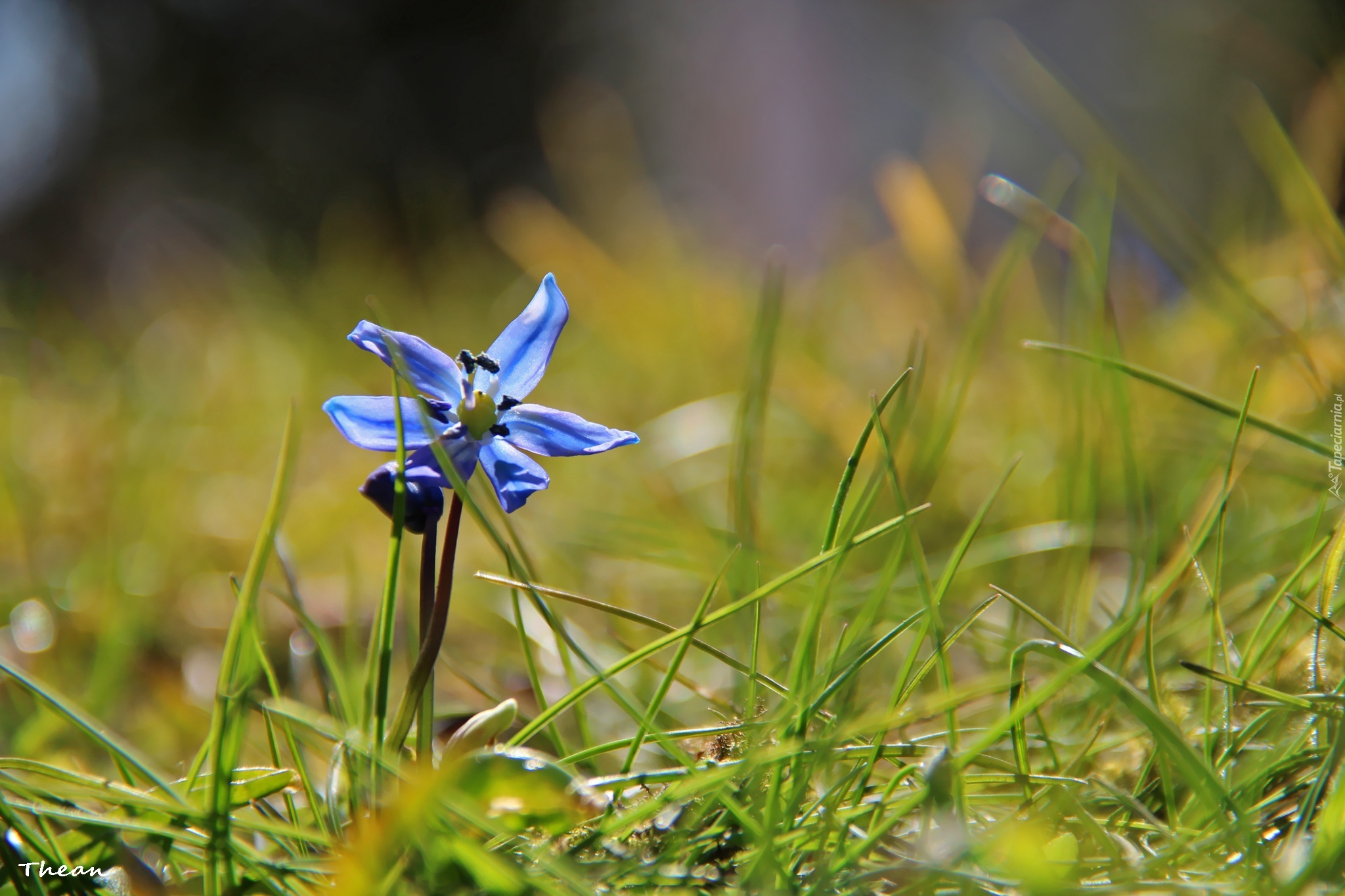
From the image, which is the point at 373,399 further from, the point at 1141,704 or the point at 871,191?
the point at 871,191

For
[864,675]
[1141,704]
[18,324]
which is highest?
[18,324]

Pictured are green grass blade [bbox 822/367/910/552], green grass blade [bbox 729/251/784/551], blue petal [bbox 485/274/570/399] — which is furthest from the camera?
green grass blade [bbox 729/251/784/551]

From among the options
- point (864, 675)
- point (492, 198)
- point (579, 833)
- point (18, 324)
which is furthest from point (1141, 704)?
point (492, 198)

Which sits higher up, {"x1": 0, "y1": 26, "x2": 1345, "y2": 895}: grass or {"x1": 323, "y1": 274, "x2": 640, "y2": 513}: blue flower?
{"x1": 323, "y1": 274, "x2": 640, "y2": 513}: blue flower

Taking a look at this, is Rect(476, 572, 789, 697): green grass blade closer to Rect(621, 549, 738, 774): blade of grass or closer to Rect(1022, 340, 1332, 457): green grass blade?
Rect(621, 549, 738, 774): blade of grass

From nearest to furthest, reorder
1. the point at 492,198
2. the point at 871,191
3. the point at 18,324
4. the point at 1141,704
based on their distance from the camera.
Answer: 1. the point at 1141,704
2. the point at 18,324
3. the point at 871,191
4. the point at 492,198

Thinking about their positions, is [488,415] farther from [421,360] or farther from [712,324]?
[712,324]

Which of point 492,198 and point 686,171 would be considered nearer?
point 686,171

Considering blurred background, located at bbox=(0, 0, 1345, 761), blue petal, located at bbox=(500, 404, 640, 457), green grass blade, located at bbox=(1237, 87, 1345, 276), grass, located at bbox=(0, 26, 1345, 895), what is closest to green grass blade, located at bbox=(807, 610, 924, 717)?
grass, located at bbox=(0, 26, 1345, 895)
